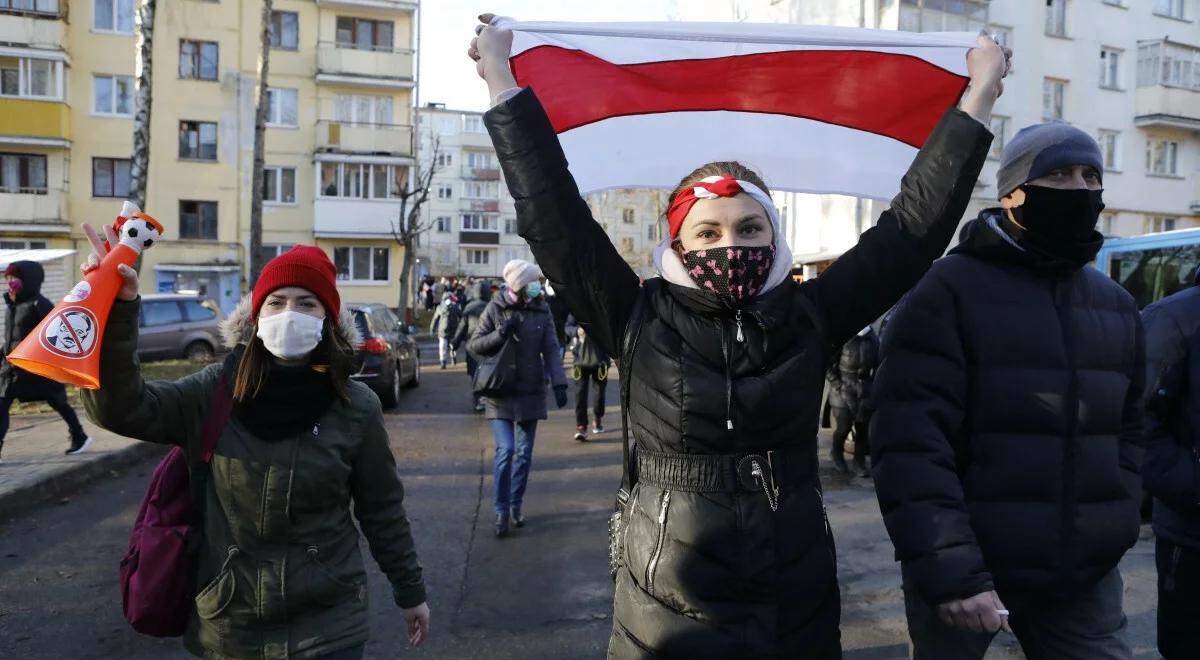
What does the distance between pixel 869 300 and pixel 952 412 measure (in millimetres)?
449

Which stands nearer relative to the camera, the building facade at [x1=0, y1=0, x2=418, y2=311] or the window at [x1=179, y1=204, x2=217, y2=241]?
the building facade at [x1=0, y1=0, x2=418, y2=311]

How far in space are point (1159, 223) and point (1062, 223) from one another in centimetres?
4076

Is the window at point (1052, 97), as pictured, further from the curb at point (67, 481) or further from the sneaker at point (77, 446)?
the sneaker at point (77, 446)

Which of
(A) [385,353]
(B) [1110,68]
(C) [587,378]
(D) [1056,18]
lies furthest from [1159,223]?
(A) [385,353]

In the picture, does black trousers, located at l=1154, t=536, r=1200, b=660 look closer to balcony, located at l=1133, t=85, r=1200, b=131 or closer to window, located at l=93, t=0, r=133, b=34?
balcony, located at l=1133, t=85, r=1200, b=131

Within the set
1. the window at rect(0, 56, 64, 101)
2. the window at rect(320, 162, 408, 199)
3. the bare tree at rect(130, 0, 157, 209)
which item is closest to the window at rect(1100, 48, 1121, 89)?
the window at rect(320, 162, 408, 199)

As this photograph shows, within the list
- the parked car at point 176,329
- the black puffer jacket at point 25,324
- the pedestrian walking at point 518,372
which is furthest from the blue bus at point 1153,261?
the parked car at point 176,329

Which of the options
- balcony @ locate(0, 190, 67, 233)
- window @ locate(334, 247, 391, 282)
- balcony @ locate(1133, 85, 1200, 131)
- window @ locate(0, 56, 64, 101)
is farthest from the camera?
window @ locate(334, 247, 391, 282)

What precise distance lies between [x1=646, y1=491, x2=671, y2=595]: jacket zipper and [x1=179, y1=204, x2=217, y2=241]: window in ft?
128

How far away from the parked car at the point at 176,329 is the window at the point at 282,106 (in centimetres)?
1887

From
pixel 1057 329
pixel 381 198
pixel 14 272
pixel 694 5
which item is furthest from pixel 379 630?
pixel 381 198

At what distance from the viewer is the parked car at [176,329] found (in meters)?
21.1

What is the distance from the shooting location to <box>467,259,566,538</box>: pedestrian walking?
7.00m

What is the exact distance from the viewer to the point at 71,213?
3600 cm
